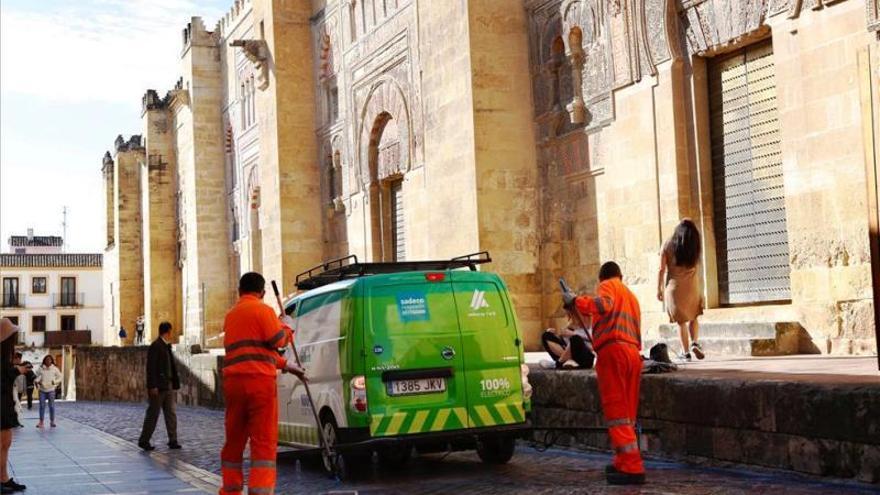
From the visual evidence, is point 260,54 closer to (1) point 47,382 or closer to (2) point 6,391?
(1) point 47,382

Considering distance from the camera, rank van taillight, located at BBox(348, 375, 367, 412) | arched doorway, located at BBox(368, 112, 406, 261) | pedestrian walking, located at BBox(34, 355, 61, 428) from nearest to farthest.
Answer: van taillight, located at BBox(348, 375, 367, 412) → pedestrian walking, located at BBox(34, 355, 61, 428) → arched doorway, located at BBox(368, 112, 406, 261)

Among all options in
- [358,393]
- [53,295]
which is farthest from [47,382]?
[53,295]

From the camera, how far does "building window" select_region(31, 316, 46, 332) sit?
79938mm

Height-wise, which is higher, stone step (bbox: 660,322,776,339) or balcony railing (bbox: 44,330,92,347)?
balcony railing (bbox: 44,330,92,347)

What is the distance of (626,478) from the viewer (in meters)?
8.13

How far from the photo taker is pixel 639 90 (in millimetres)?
15797

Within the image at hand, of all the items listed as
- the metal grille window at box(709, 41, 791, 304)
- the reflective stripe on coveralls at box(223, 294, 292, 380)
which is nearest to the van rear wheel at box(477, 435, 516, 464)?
the reflective stripe on coveralls at box(223, 294, 292, 380)

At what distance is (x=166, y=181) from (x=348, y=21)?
20.3 m

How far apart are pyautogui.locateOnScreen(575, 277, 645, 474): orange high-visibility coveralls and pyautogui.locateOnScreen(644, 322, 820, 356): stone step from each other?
15.1 ft

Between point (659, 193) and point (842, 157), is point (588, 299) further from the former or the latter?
point (659, 193)

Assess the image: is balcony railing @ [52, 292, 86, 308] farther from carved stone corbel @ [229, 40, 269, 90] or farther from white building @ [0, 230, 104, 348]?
carved stone corbel @ [229, 40, 269, 90]

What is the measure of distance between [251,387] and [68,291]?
78964 millimetres

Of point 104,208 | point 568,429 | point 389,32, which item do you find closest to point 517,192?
point 389,32

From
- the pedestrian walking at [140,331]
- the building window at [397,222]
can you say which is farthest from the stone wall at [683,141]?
the pedestrian walking at [140,331]
